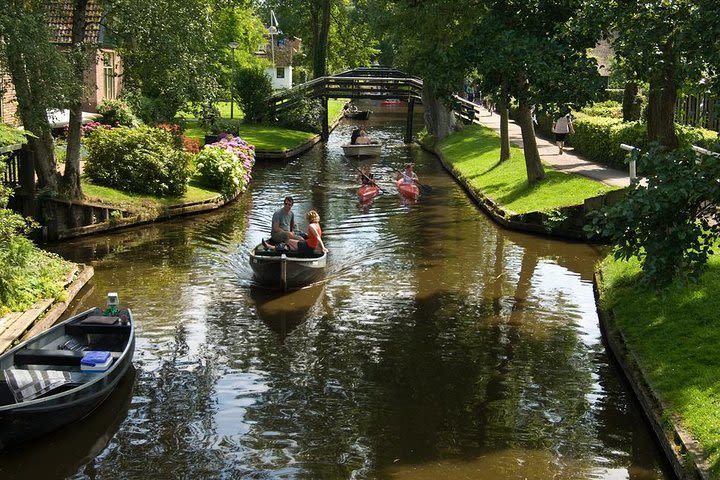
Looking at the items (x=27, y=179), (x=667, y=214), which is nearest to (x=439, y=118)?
(x=27, y=179)

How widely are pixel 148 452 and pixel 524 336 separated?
754 centimetres

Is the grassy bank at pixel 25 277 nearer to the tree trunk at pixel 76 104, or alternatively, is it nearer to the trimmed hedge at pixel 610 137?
the tree trunk at pixel 76 104

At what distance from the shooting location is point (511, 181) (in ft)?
98.2

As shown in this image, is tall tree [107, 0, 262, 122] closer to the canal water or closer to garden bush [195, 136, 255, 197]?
garden bush [195, 136, 255, 197]

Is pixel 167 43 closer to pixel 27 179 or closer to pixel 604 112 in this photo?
pixel 27 179

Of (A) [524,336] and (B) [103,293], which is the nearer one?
(A) [524,336]

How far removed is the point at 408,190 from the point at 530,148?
5.08 m

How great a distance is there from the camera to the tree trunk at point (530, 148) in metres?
27.5

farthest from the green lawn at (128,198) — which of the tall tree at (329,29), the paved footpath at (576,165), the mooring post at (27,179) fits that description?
the tall tree at (329,29)

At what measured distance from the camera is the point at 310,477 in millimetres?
10664

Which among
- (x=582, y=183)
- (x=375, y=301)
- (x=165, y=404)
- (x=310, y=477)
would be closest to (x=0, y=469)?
(x=165, y=404)

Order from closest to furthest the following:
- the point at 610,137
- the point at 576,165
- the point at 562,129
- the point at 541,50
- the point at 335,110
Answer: the point at 541,50
the point at 610,137
the point at 576,165
the point at 562,129
the point at 335,110

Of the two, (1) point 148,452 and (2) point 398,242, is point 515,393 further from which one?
(2) point 398,242

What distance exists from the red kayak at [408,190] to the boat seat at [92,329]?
17.6 m
